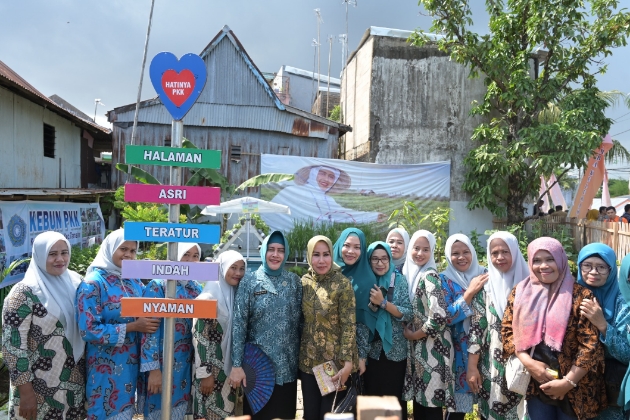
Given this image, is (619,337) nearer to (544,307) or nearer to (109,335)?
(544,307)

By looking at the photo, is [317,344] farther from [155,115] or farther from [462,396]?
[155,115]

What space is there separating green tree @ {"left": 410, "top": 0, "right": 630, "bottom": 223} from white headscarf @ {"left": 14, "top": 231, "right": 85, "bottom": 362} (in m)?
8.50

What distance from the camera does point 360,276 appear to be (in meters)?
3.02

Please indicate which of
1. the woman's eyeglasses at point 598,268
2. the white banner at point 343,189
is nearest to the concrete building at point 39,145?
the white banner at point 343,189

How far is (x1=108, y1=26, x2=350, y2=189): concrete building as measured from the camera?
10641 mm

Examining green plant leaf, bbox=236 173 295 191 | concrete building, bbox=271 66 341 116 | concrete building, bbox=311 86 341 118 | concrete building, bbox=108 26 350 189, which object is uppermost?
concrete building, bbox=271 66 341 116

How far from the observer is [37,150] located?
9.41 meters

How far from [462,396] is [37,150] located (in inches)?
373

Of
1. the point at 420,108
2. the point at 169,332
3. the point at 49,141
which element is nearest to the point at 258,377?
the point at 169,332

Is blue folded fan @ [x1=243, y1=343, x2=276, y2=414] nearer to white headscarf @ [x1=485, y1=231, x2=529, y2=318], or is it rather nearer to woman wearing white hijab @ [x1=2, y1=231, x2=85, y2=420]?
woman wearing white hijab @ [x1=2, y1=231, x2=85, y2=420]

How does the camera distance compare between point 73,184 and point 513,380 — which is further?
point 73,184

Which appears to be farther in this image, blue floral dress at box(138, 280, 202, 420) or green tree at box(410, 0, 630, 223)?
green tree at box(410, 0, 630, 223)

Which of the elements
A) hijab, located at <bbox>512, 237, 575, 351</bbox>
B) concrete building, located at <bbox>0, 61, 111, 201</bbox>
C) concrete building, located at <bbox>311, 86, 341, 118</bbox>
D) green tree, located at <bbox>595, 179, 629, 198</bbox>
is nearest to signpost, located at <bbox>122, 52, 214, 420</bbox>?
hijab, located at <bbox>512, 237, 575, 351</bbox>

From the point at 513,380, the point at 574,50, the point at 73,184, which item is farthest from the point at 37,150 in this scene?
the point at 574,50
